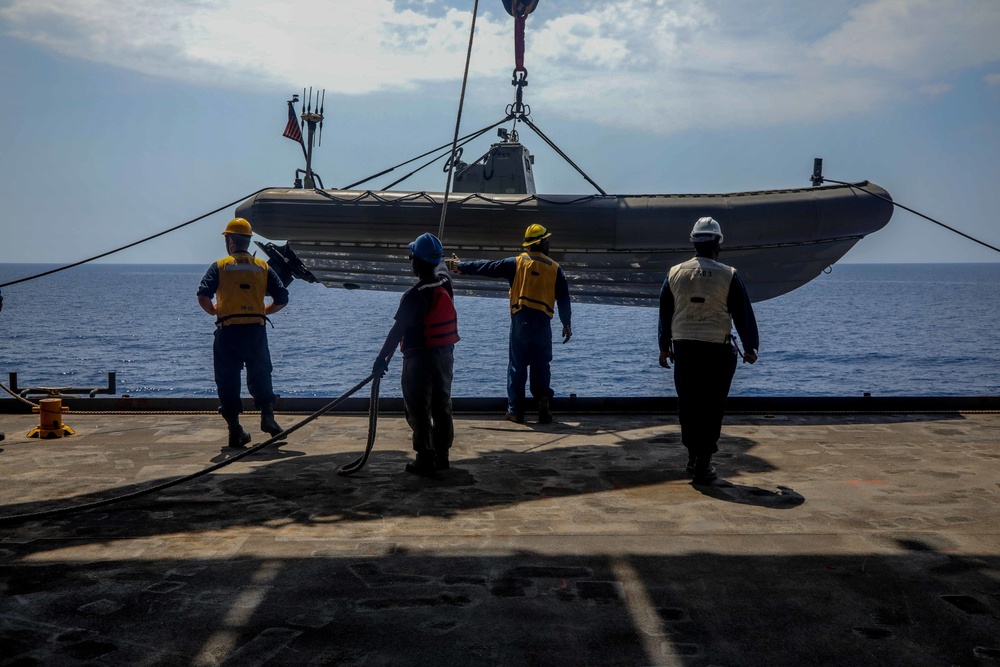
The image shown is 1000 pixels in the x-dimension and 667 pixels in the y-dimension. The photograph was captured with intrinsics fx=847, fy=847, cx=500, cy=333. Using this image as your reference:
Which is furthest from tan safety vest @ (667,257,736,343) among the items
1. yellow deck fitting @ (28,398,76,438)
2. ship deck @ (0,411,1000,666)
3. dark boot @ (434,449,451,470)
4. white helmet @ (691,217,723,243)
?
yellow deck fitting @ (28,398,76,438)

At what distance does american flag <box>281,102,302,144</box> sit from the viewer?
372 inches

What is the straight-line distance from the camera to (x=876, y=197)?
8.06 m

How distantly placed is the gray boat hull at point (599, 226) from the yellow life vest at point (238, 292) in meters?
2.87

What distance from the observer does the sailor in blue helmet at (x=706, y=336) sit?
14.2 ft

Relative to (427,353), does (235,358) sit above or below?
below

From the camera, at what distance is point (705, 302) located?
4.34m

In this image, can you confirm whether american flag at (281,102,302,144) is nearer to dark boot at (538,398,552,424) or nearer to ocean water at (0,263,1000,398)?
dark boot at (538,398,552,424)

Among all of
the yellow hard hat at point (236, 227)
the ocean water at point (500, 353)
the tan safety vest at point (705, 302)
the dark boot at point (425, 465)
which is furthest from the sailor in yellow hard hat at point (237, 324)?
the ocean water at point (500, 353)

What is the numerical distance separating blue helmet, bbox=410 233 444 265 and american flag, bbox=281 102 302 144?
5512 millimetres

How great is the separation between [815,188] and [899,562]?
5780mm

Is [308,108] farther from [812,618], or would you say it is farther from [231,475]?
[812,618]

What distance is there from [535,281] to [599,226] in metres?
1.99

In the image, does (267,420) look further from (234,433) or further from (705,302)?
(705,302)

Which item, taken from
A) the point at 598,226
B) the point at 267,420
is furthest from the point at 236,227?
the point at 598,226
